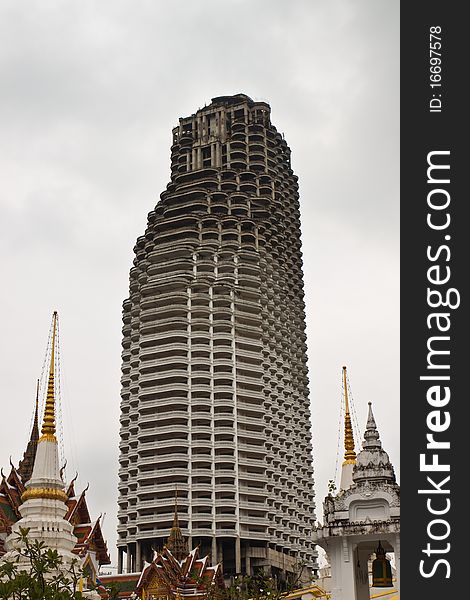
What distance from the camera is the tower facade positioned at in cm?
9538

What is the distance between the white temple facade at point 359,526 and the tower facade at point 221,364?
62.0 m

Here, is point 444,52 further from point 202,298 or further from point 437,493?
point 202,298

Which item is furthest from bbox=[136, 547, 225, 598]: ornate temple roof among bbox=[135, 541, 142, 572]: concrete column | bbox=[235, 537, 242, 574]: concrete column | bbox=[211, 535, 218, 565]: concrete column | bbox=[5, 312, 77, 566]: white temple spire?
bbox=[135, 541, 142, 572]: concrete column

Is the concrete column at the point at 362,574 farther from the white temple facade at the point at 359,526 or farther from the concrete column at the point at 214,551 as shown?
the concrete column at the point at 214,551

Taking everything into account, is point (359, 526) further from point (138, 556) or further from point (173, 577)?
point (138, 556)

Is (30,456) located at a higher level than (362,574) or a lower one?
higher

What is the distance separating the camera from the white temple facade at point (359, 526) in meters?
30.3

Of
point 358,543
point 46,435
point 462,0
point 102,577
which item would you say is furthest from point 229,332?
point 462,0

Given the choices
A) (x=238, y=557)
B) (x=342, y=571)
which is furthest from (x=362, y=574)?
(x=238, y=557)

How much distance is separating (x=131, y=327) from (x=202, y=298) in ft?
31.4

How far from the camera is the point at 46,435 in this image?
185 feet

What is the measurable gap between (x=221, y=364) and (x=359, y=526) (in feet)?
232

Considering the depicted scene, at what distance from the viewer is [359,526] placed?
30.5m

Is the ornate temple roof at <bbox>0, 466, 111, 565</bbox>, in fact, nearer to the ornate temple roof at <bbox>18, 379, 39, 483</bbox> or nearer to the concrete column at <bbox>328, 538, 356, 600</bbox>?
the ornate temple roof at <bbox>18, 379, 39, 483</bbox>
